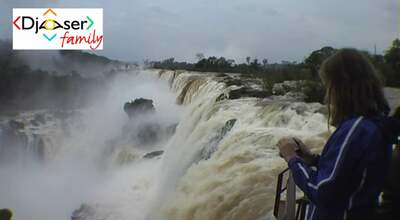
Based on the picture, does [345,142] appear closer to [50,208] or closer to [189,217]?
[189,217]

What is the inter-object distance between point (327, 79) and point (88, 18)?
1444 cm

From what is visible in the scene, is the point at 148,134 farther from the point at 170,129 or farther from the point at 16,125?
the point at 16,125

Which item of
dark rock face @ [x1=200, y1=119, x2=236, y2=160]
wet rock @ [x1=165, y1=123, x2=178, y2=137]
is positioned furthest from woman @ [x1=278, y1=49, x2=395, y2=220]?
wet rock @ [x1=165, y1=123, x2=178, y2=137]

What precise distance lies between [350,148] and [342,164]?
52 mm

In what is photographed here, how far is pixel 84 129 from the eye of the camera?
2139 centimetres

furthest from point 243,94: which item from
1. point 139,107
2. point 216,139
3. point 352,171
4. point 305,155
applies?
point 352,171

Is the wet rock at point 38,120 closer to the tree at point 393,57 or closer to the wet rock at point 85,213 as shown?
the wet rock at point 85,213

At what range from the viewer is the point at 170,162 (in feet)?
29.0

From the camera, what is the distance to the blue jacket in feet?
4.21

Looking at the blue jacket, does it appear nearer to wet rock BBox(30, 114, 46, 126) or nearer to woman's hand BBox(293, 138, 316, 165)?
woman's hand BBox(293, 138, 316, 165)

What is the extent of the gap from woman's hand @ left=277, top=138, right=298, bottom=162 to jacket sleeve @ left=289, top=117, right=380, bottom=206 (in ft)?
0.57

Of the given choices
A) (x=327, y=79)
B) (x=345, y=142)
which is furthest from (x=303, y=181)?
(x=327, y=79)

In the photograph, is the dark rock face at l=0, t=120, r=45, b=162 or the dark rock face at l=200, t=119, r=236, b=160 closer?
the dark rock face at l=200, t=119, r=236, b=160

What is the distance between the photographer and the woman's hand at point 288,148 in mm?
1525
